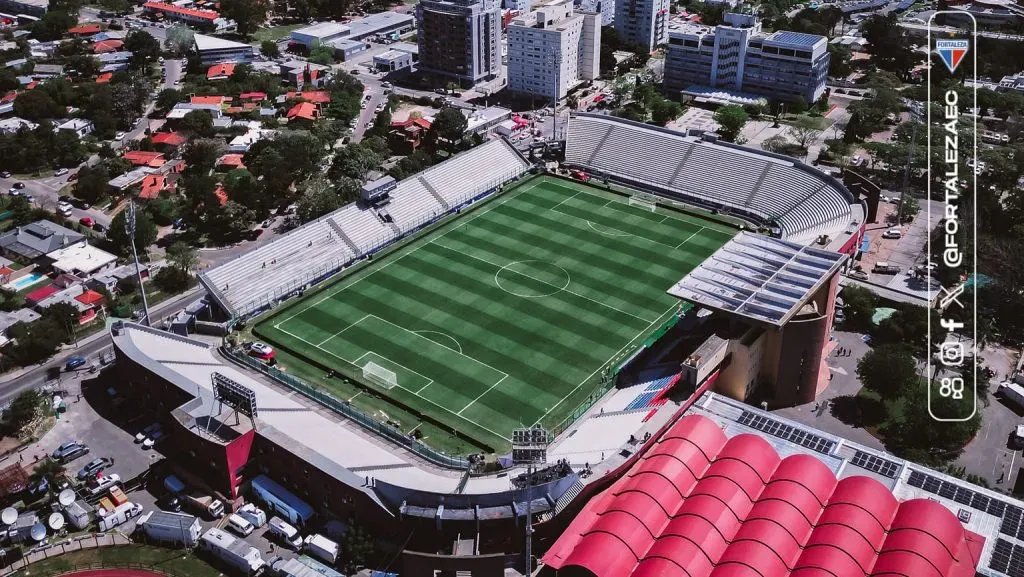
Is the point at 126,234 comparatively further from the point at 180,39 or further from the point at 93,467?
the point at 180,39

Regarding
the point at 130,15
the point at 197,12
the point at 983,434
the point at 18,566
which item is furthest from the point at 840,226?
the point at 130,15

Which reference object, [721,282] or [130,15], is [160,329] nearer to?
[721,282]

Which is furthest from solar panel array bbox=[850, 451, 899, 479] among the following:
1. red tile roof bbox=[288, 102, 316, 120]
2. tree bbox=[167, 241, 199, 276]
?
red tile roof bbox=[288, 102, 316, 120]

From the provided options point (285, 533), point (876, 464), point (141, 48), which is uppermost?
point (141, 48)

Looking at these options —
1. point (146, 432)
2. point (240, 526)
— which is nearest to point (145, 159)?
point (146, 432)

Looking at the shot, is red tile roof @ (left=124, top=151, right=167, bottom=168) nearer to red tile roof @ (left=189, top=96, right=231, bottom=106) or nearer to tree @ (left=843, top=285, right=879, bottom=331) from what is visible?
red tile roof @ (left=189, top=96, right=231, bottom=106)
